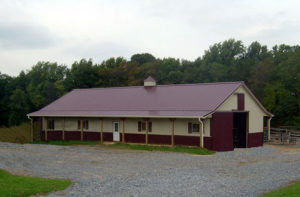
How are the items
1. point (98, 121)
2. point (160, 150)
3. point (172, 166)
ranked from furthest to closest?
point (98, 121), point (160, 150), point (172, 166)

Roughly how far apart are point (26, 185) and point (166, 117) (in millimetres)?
14141

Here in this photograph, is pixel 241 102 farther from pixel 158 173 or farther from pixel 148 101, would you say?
pixel 158 173

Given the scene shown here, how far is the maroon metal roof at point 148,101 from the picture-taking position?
2566 centimetres

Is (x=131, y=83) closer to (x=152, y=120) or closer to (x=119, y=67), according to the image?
(x=119, y=67)

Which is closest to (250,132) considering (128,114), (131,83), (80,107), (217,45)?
(128,114)

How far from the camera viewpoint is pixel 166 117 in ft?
81.8

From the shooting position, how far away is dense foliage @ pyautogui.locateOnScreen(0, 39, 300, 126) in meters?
41.7

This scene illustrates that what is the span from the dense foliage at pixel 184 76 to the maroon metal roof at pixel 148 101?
16.6 metres

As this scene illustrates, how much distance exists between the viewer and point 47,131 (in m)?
33.2

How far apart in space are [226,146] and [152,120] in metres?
5.72

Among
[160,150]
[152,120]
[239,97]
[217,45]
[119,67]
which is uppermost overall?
[217,45]

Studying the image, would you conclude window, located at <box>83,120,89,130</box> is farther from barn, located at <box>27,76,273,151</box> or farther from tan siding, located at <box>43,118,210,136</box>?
tan siding, located at <box>43,118,210,136</box>

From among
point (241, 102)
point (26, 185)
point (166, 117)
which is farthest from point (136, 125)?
point (26, 185)

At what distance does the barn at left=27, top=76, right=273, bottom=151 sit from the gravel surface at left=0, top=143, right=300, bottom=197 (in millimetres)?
3200
